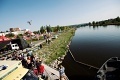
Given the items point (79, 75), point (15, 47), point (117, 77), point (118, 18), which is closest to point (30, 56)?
point (79, 75)

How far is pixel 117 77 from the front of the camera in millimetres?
12742

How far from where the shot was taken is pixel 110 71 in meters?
13.6

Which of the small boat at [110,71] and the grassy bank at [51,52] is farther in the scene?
the grassy bank at [51,52]

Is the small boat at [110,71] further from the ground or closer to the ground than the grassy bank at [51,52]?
further from the ground

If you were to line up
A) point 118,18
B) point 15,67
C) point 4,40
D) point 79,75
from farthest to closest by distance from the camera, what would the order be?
point 118,18 → point 4,40 → point 79,75 → point 15,67

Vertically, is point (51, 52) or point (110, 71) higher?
point (110, 71)

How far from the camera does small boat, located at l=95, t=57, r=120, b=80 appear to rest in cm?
1244

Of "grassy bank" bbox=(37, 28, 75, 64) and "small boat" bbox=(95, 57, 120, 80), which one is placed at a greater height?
"small boat" bbox=(95, 57, 120, 80)

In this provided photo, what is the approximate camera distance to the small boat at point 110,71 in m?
12.4

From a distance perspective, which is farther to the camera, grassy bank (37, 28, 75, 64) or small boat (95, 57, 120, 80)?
grassy bank (37, 28, 75, 64)

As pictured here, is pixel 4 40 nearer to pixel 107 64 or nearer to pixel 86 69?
pixel 86 69

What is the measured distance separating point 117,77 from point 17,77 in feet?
33.0

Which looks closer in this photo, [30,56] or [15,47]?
[30,56]

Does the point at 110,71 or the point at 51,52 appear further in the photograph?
the point at 51,52
